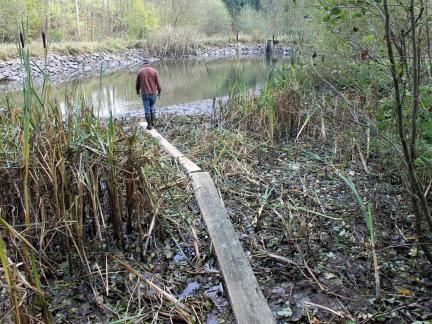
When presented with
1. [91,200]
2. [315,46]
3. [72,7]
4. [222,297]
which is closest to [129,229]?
[91,200]

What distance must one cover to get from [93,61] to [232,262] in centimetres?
2275

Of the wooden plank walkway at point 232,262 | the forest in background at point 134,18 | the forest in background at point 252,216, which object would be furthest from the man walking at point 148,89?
the forest in background at point 134,18

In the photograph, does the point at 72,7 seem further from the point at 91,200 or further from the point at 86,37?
the point at 91,200

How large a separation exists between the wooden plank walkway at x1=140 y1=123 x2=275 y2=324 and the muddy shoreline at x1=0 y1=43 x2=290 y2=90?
394 inches

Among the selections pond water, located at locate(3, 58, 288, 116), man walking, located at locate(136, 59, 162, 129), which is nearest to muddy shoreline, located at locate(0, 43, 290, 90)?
pond water, located at locate(3, 58, 288, 116)

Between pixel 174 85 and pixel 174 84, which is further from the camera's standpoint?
pixel 174 84

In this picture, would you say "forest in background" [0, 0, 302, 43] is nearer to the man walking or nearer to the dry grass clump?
the man walking

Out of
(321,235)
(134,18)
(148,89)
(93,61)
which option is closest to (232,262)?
(321,235)

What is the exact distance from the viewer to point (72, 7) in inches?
1105

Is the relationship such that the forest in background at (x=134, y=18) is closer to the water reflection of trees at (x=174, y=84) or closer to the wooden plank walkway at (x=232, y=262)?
the water reflection of trees at (x=174, y=84)

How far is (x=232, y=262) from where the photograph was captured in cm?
298

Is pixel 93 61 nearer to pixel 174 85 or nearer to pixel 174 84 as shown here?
pixel 174 84

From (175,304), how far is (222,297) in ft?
1.61

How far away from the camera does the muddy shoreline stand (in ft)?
56.4
